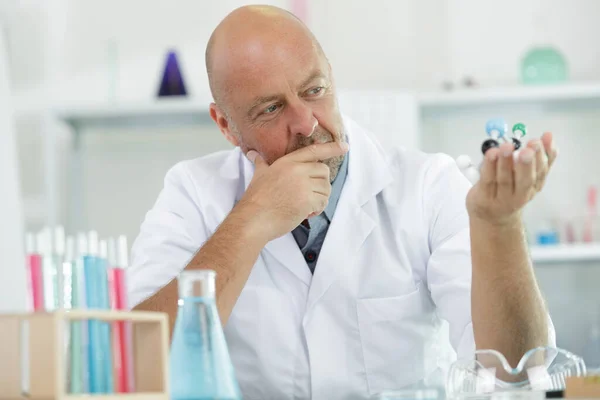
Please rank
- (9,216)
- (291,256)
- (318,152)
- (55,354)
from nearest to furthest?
1. (55,354)
2. (318,152)
3. (291,256)
4. (9,216)

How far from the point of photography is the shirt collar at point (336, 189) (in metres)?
1.74

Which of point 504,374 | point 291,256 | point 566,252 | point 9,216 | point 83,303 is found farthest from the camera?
point 566,252

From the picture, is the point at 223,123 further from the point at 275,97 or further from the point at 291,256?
the point at 291,256

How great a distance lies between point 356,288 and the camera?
5.44 feet

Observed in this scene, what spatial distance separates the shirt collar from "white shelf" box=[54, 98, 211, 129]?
1610mm

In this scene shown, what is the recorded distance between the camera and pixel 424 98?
3268 millimetres

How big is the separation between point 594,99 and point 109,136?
6.41 ft

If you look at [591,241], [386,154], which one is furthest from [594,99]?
[386,154]

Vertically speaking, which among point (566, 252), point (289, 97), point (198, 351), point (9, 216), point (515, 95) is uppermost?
point (515, 95)

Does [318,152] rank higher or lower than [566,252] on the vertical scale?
higher

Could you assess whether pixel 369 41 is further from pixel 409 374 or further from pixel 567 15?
pixel 409 374

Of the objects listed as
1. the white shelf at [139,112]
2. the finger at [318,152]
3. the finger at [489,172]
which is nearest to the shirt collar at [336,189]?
the finger at [318,152]

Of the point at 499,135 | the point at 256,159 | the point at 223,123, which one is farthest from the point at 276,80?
the point at 499,135

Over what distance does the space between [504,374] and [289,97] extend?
76 cm
